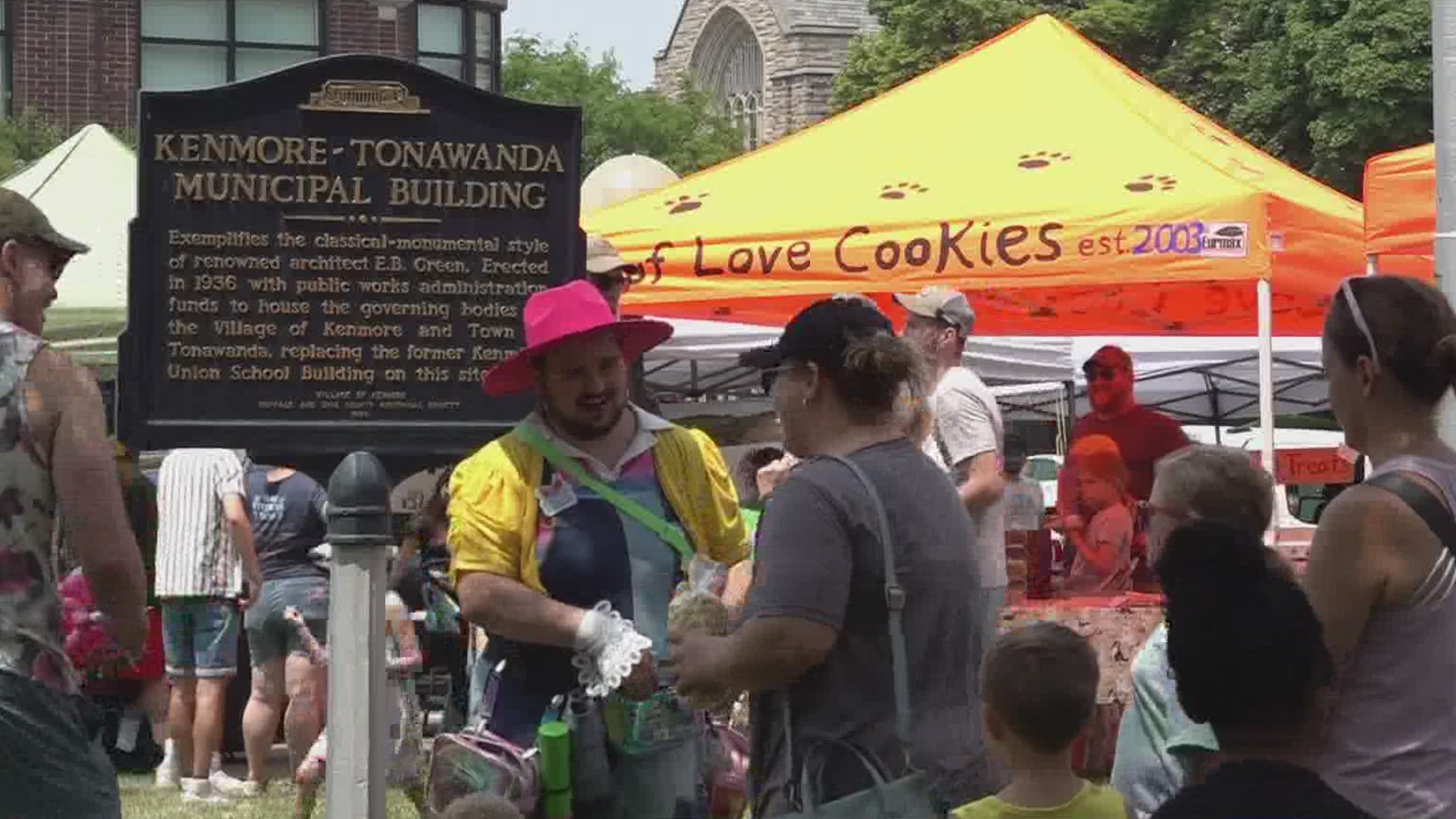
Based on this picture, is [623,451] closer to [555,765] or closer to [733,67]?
[555,765]

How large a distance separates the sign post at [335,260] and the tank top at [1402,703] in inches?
133

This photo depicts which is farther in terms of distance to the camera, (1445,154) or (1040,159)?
(1040,159)

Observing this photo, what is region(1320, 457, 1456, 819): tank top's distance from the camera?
12.4 feet

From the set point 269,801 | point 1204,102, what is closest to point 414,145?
point 269,801

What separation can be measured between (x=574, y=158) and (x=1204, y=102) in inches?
1762

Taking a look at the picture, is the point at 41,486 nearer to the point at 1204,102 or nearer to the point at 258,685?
the point at 258,685

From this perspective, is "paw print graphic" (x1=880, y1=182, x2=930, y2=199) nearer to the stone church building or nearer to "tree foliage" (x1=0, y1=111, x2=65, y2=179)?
"tree foliage" (x1=0, y1=111, x2=65, y2=179)

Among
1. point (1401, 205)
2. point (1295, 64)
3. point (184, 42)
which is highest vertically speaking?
point (1295, 64)

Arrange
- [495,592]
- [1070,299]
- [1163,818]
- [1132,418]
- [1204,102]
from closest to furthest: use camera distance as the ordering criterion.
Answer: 1. [1163,818]
2. [495,592]
3. [1132,418]
4. [1070,299]
5. [1204,102]

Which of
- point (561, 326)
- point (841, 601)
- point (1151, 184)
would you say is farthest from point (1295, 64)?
point (841, 601)

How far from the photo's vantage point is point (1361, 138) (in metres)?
43.8

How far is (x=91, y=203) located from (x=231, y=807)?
5.89 m

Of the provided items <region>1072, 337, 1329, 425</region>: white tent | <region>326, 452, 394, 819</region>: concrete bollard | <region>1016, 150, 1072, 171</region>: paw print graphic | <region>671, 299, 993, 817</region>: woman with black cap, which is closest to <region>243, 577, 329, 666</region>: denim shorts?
<region>1016, 150, 1072, 171</region>: paw print graphic

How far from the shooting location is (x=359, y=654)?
5895mm
